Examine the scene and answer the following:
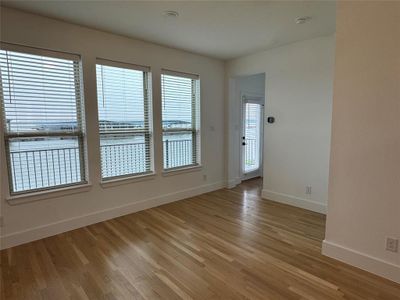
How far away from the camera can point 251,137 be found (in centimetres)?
573

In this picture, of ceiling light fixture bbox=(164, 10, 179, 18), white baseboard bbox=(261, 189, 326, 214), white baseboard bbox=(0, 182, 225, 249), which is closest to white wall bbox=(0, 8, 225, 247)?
white baseboard bbox=(0, 182, 225, 249)

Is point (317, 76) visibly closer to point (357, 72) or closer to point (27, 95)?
point (357, 72)

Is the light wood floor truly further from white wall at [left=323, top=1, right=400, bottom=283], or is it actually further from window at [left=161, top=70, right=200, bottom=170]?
window at [left=161, top=70, right=200, bottom=170]

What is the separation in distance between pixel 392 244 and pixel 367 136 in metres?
0.96

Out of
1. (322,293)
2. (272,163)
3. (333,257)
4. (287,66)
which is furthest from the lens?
(272,163)

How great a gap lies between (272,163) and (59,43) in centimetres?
363

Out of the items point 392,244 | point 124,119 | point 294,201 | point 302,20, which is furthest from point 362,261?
point 124,119

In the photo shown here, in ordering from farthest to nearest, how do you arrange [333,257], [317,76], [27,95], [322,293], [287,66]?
[287,66] → [317,76] → [27,95] → [333,257] → [322,293]

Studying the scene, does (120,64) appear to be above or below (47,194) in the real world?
above

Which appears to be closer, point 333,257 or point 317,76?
point 333,257

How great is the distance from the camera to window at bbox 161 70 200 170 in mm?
4027

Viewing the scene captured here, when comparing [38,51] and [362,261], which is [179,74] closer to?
[38,51]

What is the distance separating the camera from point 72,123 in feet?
10.1

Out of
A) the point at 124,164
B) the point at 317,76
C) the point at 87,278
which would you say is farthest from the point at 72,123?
the point at 317,76
